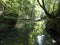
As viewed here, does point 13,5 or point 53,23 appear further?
point 13,5

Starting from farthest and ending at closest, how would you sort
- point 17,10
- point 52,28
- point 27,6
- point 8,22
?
point 8,22 < point 17,10 < point 27,6 < point 52,28

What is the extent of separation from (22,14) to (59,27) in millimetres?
10857

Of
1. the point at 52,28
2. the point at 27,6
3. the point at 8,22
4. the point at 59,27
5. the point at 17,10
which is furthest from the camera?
the point at 8,22

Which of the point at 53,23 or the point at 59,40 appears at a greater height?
the point at 53,23

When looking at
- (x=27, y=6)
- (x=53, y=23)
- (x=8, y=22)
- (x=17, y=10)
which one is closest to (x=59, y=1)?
(x=53, y=23)

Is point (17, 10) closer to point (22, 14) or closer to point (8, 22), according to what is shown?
point (22, 14)

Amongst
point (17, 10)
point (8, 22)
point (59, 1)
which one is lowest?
point (8, 22)

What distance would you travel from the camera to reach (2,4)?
26234 mm

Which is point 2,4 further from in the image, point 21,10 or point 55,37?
point 55,37

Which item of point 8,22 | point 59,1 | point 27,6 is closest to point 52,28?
point 59,1

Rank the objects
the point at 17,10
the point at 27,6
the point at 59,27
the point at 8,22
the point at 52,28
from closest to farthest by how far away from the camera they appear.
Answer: the point at 59,27 < the point at 52,28 < the point at 27,6 < the point at 17,10 < the point at 8,22

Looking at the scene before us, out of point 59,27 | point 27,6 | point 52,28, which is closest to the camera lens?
point 59,27

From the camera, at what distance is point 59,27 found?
41.3ft

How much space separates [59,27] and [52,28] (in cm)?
110
